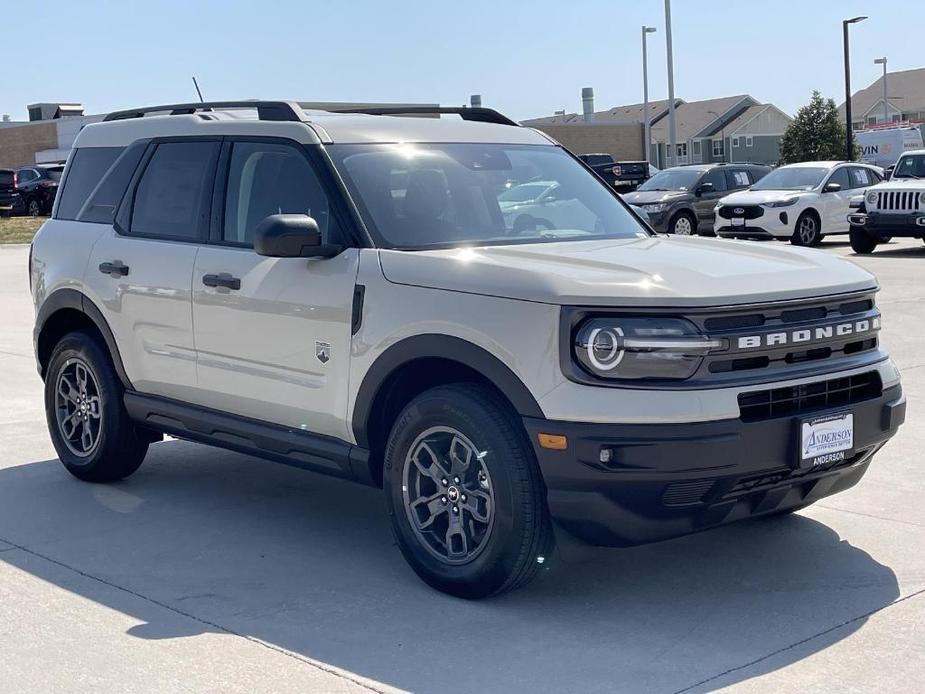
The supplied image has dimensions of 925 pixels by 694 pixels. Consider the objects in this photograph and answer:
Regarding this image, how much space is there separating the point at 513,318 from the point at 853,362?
1.35 metres

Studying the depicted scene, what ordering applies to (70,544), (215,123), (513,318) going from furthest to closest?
(215,123) → (70,544) → (513,318)

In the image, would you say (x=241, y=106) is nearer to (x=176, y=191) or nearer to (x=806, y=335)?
(x=176, y=191)

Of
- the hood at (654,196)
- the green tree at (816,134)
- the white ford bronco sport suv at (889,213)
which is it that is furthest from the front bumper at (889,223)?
the green tree at (816,134)

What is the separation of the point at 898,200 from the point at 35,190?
29.4m

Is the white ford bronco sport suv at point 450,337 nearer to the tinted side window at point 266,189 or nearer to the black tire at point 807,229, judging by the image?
the tinted side window at point 266,189

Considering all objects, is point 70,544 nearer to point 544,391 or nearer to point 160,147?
point 160,147

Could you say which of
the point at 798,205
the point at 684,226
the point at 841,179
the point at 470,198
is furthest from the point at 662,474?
the point at 684,226

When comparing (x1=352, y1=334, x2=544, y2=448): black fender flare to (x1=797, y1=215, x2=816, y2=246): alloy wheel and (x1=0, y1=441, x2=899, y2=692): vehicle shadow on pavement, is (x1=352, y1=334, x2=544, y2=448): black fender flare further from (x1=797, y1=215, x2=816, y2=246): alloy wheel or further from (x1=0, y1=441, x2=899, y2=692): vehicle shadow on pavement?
(x1=797, y1=215, x2=816, y2=246): alloy wheel

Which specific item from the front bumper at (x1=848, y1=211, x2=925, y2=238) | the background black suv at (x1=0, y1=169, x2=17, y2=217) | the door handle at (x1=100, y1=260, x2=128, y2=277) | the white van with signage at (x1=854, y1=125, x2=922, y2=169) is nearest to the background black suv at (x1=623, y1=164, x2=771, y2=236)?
the front bumper at (x1=848, y1=211, x2=925, y2=238)

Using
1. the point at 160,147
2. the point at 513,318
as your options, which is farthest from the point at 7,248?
the point at 513,318

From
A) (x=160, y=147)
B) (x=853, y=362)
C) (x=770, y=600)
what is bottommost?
(x=770, y=600)

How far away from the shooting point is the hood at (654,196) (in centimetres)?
2502

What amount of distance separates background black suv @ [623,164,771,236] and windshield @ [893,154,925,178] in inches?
141

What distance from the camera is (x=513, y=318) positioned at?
185 inches
